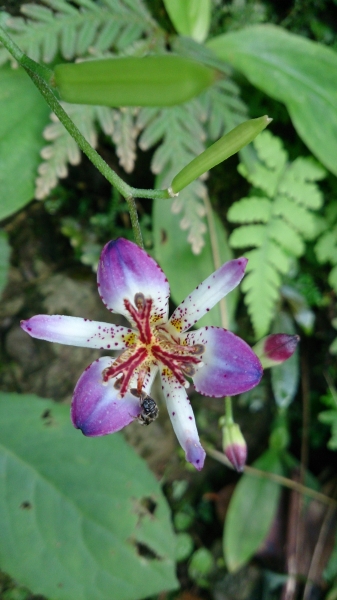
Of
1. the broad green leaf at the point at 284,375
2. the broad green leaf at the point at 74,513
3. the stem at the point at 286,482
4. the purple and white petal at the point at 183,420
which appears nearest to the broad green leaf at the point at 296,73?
the broad green leaf at the point at 284,375

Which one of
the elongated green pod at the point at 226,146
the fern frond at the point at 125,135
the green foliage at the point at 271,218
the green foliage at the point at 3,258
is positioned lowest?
the green foliage at the point at 271,218

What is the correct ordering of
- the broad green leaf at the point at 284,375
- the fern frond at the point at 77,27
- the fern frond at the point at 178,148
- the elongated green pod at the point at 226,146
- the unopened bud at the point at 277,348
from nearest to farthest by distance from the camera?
the elongated green pod at the point at 226,146 < the unopened bud at the point at 277,348 < the fern frond at the point at 77,27 < the fern frond at the point at 178,148 < the broad green leaf at the point at 284,375

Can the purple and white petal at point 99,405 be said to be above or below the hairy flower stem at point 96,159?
below

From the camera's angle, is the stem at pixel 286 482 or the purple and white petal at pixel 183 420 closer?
the purple and white petal at pixel 183 420

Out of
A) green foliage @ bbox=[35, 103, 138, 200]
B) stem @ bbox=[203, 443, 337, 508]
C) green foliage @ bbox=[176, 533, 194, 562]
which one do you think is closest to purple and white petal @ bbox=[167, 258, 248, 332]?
green foliage @ bbox=[35, 103, 138, 200]

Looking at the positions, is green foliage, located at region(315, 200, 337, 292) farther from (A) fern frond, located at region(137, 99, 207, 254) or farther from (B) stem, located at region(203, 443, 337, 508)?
(B) stem, located at region(203, 443, 337, 508)

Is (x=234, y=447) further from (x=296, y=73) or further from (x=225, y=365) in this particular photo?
(x=296, y=73)

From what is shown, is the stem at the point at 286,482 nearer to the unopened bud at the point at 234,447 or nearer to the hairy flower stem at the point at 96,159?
the unopened bud at the point at 234,447

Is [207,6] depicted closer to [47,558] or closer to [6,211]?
[6,211]
